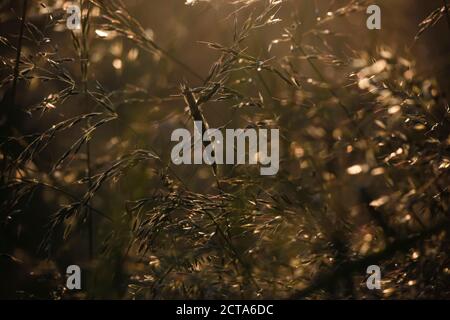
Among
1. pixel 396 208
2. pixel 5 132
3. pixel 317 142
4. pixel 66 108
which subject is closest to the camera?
pixel 396 208

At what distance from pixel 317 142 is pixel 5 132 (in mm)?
896

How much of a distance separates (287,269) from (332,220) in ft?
0.57

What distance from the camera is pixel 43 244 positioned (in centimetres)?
157

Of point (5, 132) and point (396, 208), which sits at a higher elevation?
point (5, 132)

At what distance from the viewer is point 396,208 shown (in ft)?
4.68

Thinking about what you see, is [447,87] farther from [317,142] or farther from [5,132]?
[5,132]
